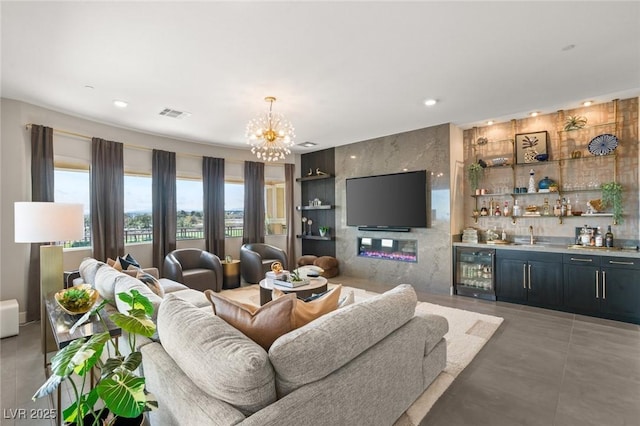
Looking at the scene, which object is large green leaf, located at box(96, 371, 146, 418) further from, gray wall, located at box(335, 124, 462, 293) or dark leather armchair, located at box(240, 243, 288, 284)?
gray wall, located at box(335, 124, 462, 293)

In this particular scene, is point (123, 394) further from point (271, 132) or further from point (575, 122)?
point (575, 122)

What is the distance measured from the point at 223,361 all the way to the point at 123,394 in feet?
1.26

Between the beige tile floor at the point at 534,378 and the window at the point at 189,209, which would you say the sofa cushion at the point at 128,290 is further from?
the window at the point at 189,209

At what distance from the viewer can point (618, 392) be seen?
235cm

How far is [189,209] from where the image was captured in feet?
20.2

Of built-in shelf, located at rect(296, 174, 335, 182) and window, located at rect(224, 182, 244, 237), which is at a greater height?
built-in shelf, located at rect(296, 174, 335, 182)

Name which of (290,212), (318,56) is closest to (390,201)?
(290,212)

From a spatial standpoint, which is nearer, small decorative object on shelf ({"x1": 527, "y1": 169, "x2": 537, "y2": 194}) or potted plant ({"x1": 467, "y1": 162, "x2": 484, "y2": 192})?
small decorative object on shelf ({"x1": 527, "y1": 169, "x2": 537, "y2": 194})

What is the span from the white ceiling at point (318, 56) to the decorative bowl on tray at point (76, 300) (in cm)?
210

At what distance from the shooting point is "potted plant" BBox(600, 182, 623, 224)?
401 cm

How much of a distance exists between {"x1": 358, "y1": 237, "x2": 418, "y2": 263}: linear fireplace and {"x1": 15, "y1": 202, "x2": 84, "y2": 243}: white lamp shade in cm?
497

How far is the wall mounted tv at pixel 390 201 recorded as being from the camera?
215 inches

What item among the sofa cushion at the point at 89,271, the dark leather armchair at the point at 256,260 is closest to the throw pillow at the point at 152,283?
the sofa cushion at the point at 89,271

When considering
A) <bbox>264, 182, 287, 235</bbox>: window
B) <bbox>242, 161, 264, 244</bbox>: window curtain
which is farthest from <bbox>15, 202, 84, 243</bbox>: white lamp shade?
<bbox>264, 182, 287, 235</bbox>: window
